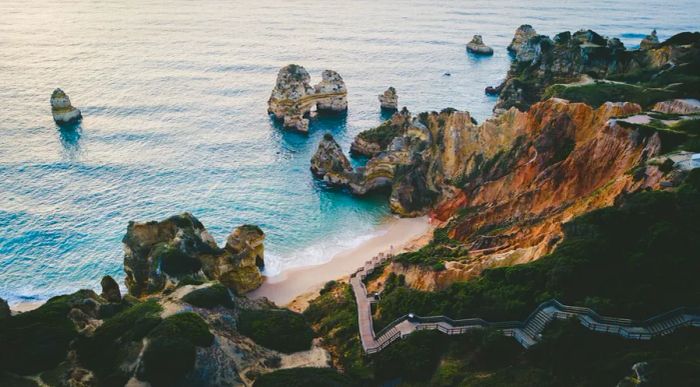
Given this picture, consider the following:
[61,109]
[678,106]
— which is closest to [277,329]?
[678,106]

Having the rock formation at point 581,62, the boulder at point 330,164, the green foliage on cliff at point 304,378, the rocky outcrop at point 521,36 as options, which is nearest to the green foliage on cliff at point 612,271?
the green foliage on cliff at point 304,378

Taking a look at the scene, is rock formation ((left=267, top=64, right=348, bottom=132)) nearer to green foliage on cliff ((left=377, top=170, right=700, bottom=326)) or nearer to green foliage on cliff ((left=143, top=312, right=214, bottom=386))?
green foliage on cliff ((left=377, top=170, right=700, bottom=326))

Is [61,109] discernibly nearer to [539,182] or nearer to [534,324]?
[539,182]

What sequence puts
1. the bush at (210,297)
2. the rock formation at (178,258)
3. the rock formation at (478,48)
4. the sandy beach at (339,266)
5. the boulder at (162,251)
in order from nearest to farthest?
the bush at (210,297)
the boulder at (162,251)
the rock formation at (178,258)
the sandy beach at (339,266)
the rock formation at (478,48)

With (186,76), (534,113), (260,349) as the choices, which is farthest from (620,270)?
(186,76)

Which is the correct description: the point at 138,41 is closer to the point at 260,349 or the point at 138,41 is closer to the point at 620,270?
the point at 260,349

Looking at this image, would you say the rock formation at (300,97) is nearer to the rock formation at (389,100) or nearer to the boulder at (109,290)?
the rock formation at (389,100)

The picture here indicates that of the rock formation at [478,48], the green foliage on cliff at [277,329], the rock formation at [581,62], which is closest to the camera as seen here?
the green foliage on cliff at [277,329]
